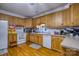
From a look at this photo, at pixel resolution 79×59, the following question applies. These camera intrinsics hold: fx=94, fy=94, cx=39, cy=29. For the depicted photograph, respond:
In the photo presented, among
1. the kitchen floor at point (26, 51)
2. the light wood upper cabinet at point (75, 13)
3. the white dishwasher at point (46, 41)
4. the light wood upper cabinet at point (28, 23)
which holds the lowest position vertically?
the kitchen floor at point (26, 51)

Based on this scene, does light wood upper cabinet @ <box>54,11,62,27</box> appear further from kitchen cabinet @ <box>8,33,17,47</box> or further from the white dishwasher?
kitchen cabinet @ <box>8,33,17,47</box>

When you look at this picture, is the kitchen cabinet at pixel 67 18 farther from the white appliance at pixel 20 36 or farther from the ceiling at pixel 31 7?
the white appliance at pixel 20 36

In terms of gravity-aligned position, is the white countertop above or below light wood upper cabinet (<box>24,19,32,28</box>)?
below

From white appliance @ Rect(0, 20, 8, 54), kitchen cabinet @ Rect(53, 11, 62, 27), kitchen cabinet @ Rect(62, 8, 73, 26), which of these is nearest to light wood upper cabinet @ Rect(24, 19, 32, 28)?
white appliance @ Rect(0, 20, 8, 54)

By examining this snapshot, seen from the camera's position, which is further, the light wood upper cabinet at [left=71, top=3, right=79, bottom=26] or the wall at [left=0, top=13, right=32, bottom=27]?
the light wood upper cabinet at [left=71, top=3, right=79, bottom=26]

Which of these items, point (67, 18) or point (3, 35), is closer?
point (3, 35)

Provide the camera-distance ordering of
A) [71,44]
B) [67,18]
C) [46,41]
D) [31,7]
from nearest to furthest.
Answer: [71,44], [31,7], [67,18], [46,41]

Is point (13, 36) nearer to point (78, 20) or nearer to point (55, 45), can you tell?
point (55, 45)

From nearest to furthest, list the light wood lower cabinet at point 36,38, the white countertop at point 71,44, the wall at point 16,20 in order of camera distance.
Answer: the white countertop at point 71,44 < the wall at point 16,20 < the light wood lower cabinet at point 36,38

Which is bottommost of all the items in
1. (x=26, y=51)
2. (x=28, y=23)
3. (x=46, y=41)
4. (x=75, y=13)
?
(x=26, y=51)

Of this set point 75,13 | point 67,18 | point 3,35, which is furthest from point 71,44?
point 3,35

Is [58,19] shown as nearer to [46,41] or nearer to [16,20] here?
[46,41]

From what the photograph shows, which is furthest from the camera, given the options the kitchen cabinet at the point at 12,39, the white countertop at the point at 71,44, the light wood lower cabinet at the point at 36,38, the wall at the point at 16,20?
the light wood lower cabinet at the point at 36,38

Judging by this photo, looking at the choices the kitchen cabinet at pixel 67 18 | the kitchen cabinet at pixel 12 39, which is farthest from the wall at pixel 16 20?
the kitchen cabinet at pixel 67 18
